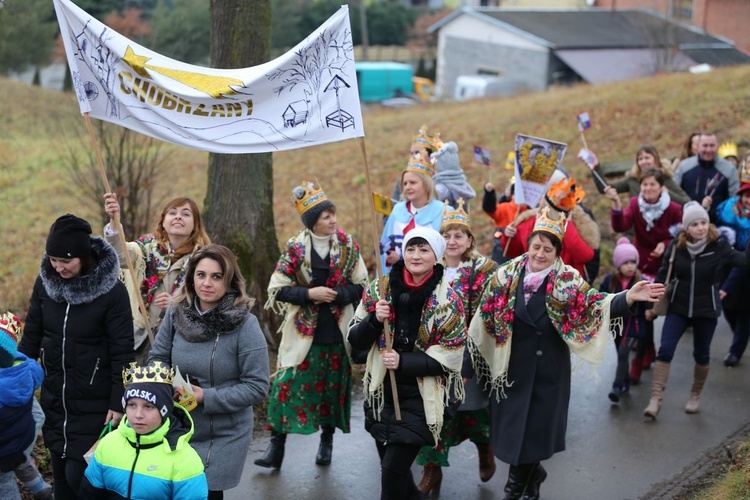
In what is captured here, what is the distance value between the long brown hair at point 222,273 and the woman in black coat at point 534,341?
1.75m

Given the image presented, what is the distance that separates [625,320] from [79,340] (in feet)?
16.5

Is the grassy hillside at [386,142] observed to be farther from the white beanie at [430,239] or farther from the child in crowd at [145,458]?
the child in crowd at [145,458]

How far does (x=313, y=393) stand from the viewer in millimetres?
6492

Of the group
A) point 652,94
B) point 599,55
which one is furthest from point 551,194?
point 599,55

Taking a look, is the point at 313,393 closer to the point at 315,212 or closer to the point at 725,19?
the point at 315,212

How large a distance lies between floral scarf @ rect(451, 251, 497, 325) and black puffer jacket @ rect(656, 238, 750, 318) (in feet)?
7.17

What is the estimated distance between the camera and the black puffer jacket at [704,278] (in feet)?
24.4

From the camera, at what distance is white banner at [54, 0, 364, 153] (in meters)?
5.40

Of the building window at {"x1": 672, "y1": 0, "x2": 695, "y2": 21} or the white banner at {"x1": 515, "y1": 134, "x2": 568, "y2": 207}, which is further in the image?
the building window at {"x1": 672, "y1": 0, "x2": 695, "y2": 21}

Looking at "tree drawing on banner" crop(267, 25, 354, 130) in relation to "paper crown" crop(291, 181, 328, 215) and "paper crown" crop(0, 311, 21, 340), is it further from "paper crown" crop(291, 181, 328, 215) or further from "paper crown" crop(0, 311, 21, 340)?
"paper crown" crop(0, 311, 21, 340)

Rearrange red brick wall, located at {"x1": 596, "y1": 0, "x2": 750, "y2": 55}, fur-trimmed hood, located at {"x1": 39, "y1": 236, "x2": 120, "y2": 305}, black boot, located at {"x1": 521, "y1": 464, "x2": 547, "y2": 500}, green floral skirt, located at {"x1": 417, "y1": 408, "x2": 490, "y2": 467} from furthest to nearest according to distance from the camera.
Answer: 1. red brick wall, located at {"x1": 596, "y1": 0, "x2": 750, "y2": 55}
2. green floral skirt, located at {"x1": 417, "y1": 408, "x2": 490, "y2": 467}
3. black boot, located at {"x1": 521, "y1": 464, "x2": 547, "y2": 500}
4. fur-trimmed hood, located at {"x1": 39, "y1": 236, "x2": 120, "y2": 305}

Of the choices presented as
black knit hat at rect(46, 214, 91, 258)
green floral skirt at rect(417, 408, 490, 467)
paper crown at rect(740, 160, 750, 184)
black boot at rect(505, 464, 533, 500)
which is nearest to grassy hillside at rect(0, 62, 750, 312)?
paper crown at rect(740, 160, 750, 184)

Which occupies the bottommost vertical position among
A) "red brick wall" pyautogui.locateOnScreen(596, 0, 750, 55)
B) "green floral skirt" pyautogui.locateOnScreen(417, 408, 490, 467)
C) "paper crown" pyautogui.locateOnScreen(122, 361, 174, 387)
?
"green floral skirt" pyautogui.locateOnScreen(417, 408, 490, 467)

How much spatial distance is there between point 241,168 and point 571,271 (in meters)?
3.51
